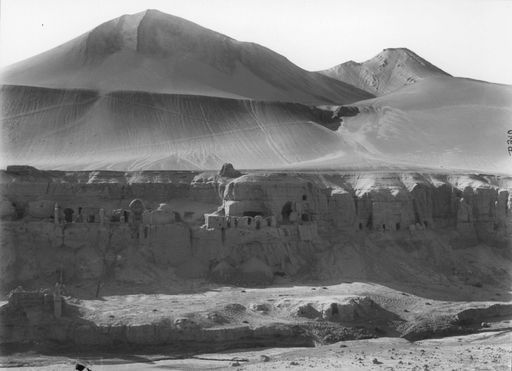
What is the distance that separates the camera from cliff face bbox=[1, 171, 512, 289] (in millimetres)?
51781

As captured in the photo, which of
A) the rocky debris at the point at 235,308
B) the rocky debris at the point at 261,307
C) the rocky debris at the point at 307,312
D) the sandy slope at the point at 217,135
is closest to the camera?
the rocky debris at the point at 235,308

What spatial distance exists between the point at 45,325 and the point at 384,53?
306ft

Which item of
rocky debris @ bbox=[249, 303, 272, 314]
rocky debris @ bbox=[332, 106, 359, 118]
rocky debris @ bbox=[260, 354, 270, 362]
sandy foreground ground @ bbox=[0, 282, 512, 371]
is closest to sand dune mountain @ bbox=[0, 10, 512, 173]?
rocky debris @ bbox=[332, 106, 359, 118]

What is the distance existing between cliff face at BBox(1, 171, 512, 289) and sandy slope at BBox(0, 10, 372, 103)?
1131 inches

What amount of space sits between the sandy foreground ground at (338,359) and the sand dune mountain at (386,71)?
76.0 metres

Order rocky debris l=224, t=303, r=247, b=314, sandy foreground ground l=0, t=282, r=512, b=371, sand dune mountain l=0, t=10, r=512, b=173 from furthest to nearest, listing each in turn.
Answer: sand dune mountain l=0, t=10, r=512, b=173 < rocky debris l=224, t=303, r=247, b=314 < sandy foreground ground l=0, t=282, r=512, b=371

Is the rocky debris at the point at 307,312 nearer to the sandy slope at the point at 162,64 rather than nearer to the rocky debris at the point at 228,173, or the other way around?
the rocky debris at the point at 228,173

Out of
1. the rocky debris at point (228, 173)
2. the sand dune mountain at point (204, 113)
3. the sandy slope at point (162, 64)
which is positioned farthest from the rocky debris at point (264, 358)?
the sandy slope at point (162, 64)

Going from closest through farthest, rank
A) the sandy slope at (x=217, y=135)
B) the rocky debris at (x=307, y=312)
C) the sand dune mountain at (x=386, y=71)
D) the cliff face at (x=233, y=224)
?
the rocky debris at (x=307, y=312) → the cliff face at (x=233, y=224) → the sandy slope at (x=217, y=135) → the sand dune mountain at (x=386, y=71)

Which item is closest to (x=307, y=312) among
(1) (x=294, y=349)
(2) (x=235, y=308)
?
(1) (x=294, y=349)

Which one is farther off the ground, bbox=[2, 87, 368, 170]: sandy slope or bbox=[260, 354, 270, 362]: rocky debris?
bbox=[2, 87, 368, 170]: sandy slope

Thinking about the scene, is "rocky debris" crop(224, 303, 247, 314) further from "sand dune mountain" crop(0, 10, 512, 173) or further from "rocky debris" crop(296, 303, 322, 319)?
"sand dune mountain" crop(0, 10, 512, 173)

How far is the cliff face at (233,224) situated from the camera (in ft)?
170

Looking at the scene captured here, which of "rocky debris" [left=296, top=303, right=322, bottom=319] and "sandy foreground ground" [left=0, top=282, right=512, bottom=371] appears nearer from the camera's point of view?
"sandy foreground ground" [left=0, top=282, right=512, bottom=371]
